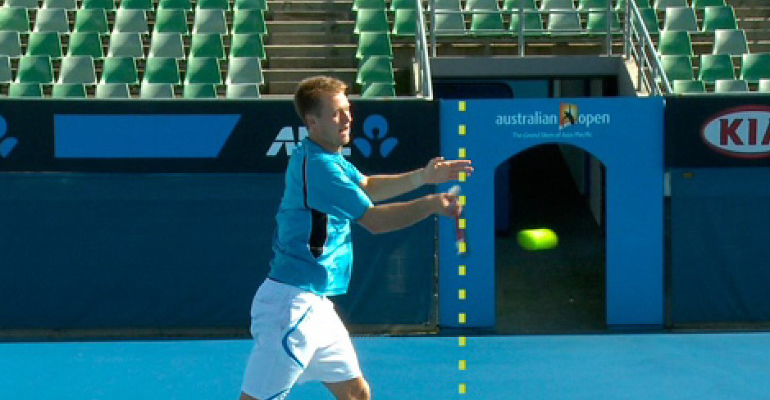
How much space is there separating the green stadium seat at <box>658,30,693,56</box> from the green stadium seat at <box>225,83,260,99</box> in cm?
470

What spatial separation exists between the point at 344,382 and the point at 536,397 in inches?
134

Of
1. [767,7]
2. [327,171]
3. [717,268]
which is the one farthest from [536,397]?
[767,7]

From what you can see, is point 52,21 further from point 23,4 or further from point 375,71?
point 375,71

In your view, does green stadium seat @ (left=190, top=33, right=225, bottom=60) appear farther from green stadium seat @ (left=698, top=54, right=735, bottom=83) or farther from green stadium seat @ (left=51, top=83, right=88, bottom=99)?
green stadium seat @ (left=698, top=54, right=735, bottom=83)

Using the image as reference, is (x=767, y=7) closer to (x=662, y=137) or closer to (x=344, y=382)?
(x=662, y=137)

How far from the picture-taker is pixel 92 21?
1559cm

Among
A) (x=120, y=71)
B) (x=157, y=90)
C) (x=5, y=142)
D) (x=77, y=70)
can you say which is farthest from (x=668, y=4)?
(x=5, y=142)

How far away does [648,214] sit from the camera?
11.3m

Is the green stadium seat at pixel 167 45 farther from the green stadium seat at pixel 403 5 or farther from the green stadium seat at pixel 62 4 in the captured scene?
the green stadium seat at pixel 403 5

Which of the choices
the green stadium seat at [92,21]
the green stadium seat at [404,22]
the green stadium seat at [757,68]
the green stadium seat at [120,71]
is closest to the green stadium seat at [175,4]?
the green stadium seat at [92,21]

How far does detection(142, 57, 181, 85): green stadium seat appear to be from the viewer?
46.7 ft

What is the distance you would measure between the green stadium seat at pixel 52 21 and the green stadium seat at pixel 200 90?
258 cm

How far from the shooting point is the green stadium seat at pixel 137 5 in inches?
622

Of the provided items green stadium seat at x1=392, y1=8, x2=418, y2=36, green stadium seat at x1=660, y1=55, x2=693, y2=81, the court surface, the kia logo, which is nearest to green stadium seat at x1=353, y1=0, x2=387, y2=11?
green stadium seat at x1=392, y1=8, x2=418, y2=36
